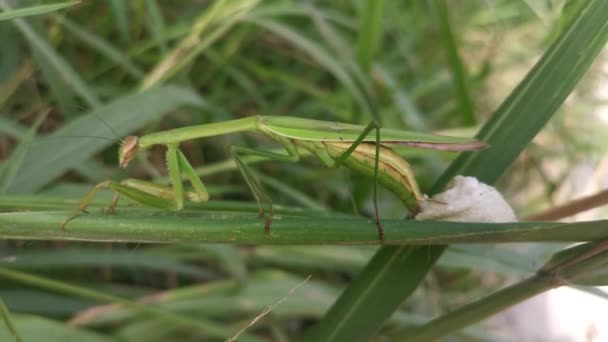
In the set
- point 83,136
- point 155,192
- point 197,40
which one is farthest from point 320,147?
point 197,40

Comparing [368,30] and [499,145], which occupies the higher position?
[368,30]

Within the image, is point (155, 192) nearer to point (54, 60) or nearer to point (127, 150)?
point (127, 150)

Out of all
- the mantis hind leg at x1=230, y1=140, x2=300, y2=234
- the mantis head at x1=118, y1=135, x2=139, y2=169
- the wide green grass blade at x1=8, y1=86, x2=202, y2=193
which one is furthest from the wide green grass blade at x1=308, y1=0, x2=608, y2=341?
the wide green grass blade at x1=8, y1=86, x2=202, y2=193

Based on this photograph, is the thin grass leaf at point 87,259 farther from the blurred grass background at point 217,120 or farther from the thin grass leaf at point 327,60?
the thin grass leaf at point 327,60

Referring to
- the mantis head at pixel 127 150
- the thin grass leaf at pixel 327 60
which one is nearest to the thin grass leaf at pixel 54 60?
the thin grass leaf at pixel 327 60

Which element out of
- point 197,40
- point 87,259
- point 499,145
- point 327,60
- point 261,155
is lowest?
point 87,259

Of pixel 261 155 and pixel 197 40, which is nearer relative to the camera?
pixel 261 155

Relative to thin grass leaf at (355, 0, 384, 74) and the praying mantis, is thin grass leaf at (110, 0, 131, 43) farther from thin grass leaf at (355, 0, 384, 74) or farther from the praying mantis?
the praying mantis
